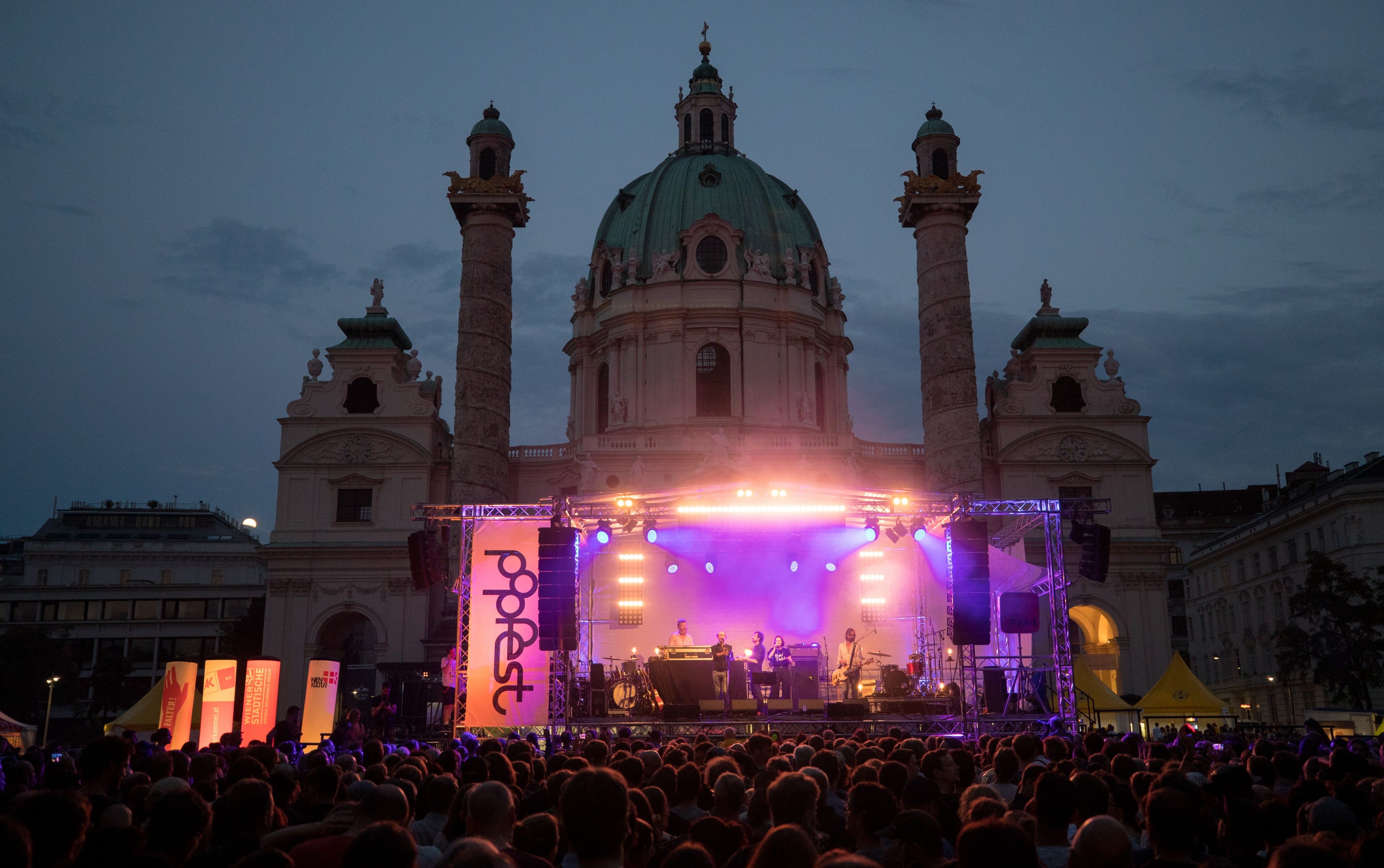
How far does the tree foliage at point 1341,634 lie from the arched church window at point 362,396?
36096 mm

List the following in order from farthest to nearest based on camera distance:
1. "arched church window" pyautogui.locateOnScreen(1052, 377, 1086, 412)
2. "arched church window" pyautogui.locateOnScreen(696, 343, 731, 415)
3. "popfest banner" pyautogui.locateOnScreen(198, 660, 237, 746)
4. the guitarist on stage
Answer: "arched church window" pyautogui.locateOnScreen(696, 343, 731, 415)
"arched church window" pyautogui.locateOnScreen(1052, 377, 1086, 412)
the guitarist on stage
"popfest banner" pyautogui.locateOnScreen(198, 660, 237, 746)

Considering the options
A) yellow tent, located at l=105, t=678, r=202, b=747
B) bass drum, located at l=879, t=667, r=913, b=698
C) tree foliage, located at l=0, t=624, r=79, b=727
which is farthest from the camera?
tree foliage, located at l=0, t=624, r=79, b=727

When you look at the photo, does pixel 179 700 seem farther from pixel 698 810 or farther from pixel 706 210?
pixel 706 210

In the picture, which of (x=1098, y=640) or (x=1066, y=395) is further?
(x=1066, y=395)

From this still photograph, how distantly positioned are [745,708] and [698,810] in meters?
15.9

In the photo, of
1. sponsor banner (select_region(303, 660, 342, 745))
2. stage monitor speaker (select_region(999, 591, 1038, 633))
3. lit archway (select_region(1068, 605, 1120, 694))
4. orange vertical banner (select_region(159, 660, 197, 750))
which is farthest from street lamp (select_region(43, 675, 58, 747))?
lit archway (select_region(1068, 605, 1120, 694))

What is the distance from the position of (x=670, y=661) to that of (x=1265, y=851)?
18046 mm

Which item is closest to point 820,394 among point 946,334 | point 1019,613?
point 946,334

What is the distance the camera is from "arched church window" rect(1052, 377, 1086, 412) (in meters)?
48.7

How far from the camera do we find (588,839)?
4305 millimetres

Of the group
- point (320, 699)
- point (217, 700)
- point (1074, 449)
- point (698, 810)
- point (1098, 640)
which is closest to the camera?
point (698, 810)

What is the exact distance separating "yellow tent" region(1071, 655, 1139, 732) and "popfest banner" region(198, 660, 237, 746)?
1855 centimetres

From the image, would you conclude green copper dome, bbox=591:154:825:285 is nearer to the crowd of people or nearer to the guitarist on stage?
the guitarist on stage

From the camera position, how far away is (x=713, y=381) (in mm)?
52938
